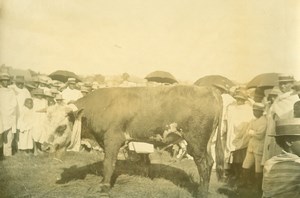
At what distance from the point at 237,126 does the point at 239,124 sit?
0.8 inches

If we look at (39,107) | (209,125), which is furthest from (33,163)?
(209,125)

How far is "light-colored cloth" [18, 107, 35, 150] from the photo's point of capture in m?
3.80

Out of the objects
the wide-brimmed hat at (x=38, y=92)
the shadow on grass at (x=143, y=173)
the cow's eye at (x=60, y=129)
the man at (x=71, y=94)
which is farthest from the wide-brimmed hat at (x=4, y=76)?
the shadow on grass at (x=143, y=173)

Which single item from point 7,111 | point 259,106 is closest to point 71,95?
point 7,111

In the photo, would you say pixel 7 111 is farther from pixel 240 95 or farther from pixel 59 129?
pixel 240 95

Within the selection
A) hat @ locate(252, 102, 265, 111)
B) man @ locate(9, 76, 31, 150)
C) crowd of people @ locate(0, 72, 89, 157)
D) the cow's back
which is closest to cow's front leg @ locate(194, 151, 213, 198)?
the cow's back

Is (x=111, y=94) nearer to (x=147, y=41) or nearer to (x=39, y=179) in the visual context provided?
(x=147, y=41)

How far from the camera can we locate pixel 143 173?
149 inches

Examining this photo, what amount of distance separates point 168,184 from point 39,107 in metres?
1.09

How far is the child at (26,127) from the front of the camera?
3.80 metres

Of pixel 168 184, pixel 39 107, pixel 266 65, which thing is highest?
pixel 266 65

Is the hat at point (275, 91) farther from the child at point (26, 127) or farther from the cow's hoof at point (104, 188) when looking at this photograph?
the child at point (26, 127)

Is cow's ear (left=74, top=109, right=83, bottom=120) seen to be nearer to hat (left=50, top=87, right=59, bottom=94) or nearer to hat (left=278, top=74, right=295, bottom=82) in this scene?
hat (left=50, top=87, right=59, bottom=94)

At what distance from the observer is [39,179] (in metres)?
3.77
